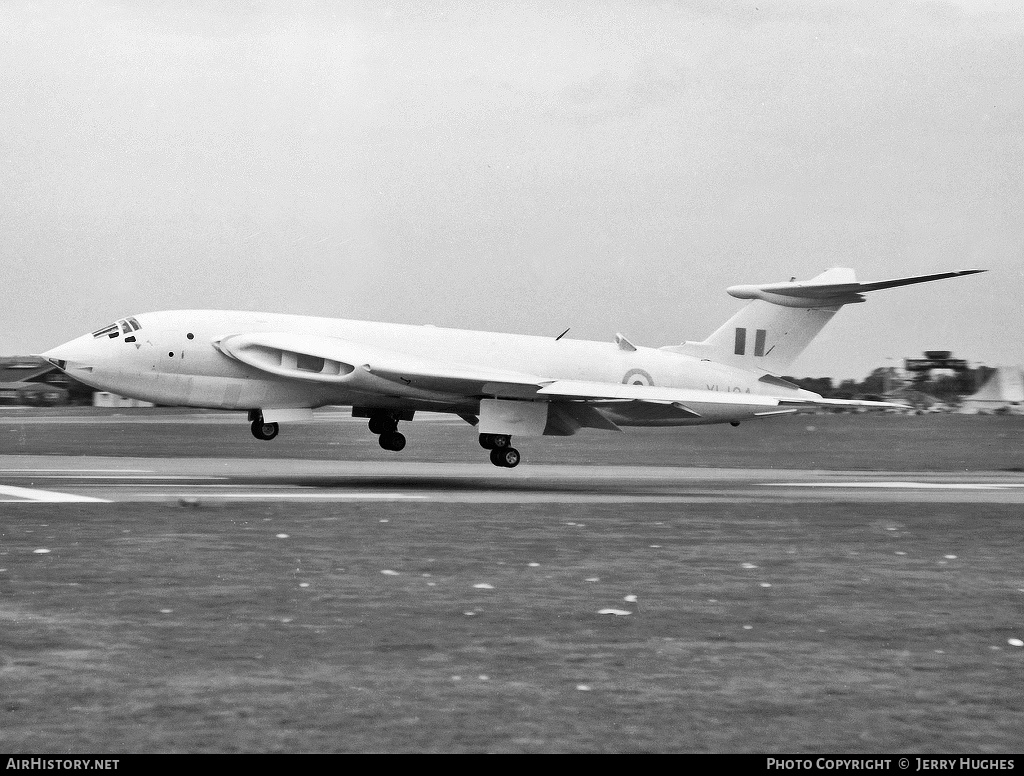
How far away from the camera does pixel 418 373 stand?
77.6 feet

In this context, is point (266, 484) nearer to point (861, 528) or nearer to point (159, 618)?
point (861, 528)

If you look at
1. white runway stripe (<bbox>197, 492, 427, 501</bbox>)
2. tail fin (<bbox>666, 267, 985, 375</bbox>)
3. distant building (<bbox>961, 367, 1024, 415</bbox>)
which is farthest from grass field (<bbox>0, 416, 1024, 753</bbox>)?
distant building (<bbox>961, 367, 1024, 415</bbox>)

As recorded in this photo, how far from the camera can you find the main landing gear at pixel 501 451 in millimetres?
25625

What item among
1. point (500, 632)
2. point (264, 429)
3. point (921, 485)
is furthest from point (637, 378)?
point (500, 632)

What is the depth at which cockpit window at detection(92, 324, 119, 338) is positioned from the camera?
23.7 metres

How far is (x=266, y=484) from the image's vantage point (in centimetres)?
2073

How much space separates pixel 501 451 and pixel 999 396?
53000 mm

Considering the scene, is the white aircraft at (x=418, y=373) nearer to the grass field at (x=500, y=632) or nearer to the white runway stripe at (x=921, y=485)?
the white runway stripe at (x=921, y=485)

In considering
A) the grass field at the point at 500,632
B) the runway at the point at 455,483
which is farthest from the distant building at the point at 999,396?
the grass field at the point at 500,632

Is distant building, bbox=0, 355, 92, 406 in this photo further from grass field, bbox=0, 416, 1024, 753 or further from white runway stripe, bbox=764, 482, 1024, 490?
grass field, bbox=0, 416, 1024, 753

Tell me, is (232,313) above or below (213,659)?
above

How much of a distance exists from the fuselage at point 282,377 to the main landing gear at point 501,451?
822 mm

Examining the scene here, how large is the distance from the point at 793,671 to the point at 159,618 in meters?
4.08

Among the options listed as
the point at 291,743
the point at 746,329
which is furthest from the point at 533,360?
the point at 291,743
